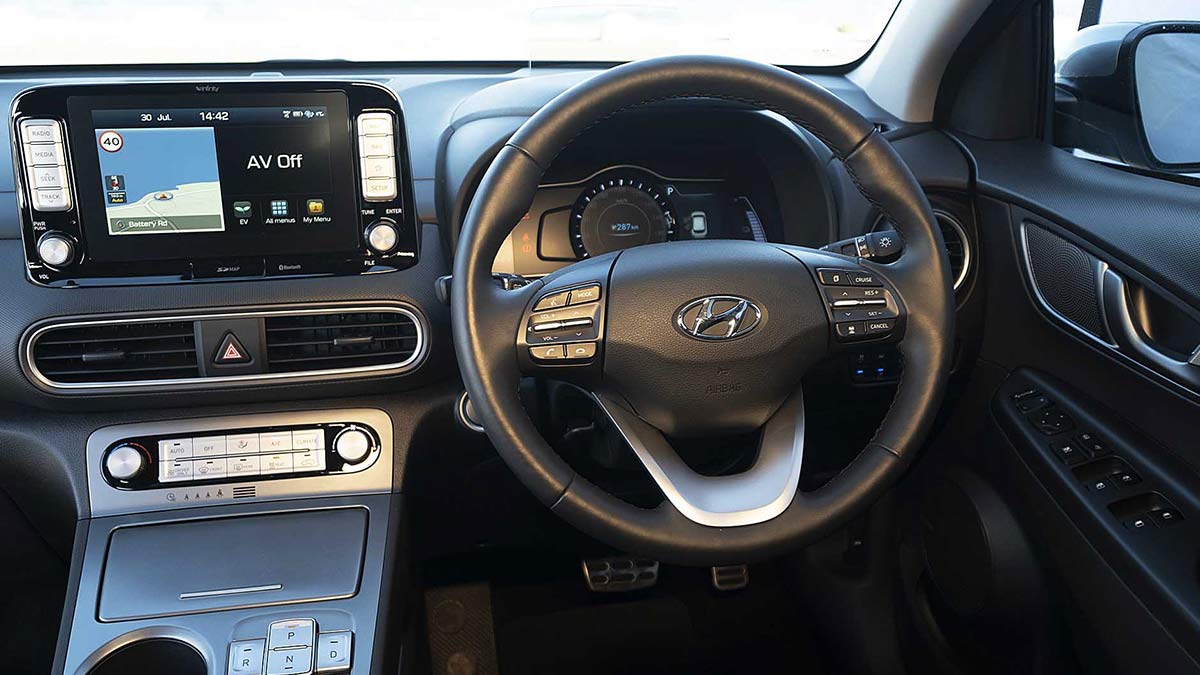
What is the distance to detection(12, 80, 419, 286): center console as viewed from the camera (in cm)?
120

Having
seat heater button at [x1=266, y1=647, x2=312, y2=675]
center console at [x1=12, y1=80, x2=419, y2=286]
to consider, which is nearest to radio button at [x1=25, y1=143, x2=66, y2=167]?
center console at [x1=12, y1=80, x2=419, y2=286]

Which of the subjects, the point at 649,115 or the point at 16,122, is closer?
the point at 16,122

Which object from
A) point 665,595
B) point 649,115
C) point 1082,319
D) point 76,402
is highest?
point 649,115

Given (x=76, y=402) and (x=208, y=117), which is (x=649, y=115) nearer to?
(x=208, y=117)

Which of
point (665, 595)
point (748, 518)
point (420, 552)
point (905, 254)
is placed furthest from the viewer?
point (665, 595)

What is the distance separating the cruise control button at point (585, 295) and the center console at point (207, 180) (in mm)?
375

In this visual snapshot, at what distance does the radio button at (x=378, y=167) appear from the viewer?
1.26 metres

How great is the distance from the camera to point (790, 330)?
1059 millimetres

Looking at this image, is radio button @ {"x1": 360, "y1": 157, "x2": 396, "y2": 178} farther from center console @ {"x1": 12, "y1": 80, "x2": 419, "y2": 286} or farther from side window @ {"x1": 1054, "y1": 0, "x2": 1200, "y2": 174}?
side window @ {"x1": 1054, "y1": 0, "x2": 1200, "y2": 174}

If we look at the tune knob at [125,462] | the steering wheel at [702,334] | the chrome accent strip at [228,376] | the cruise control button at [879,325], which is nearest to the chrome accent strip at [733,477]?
the steering wheel at [702,334]

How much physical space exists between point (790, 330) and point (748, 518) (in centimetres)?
22

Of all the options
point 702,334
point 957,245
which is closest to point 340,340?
point 702,334

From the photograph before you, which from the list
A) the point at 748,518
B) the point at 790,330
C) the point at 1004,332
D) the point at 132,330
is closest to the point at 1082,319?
the point at 1004,332

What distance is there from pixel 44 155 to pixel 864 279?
1.04m
